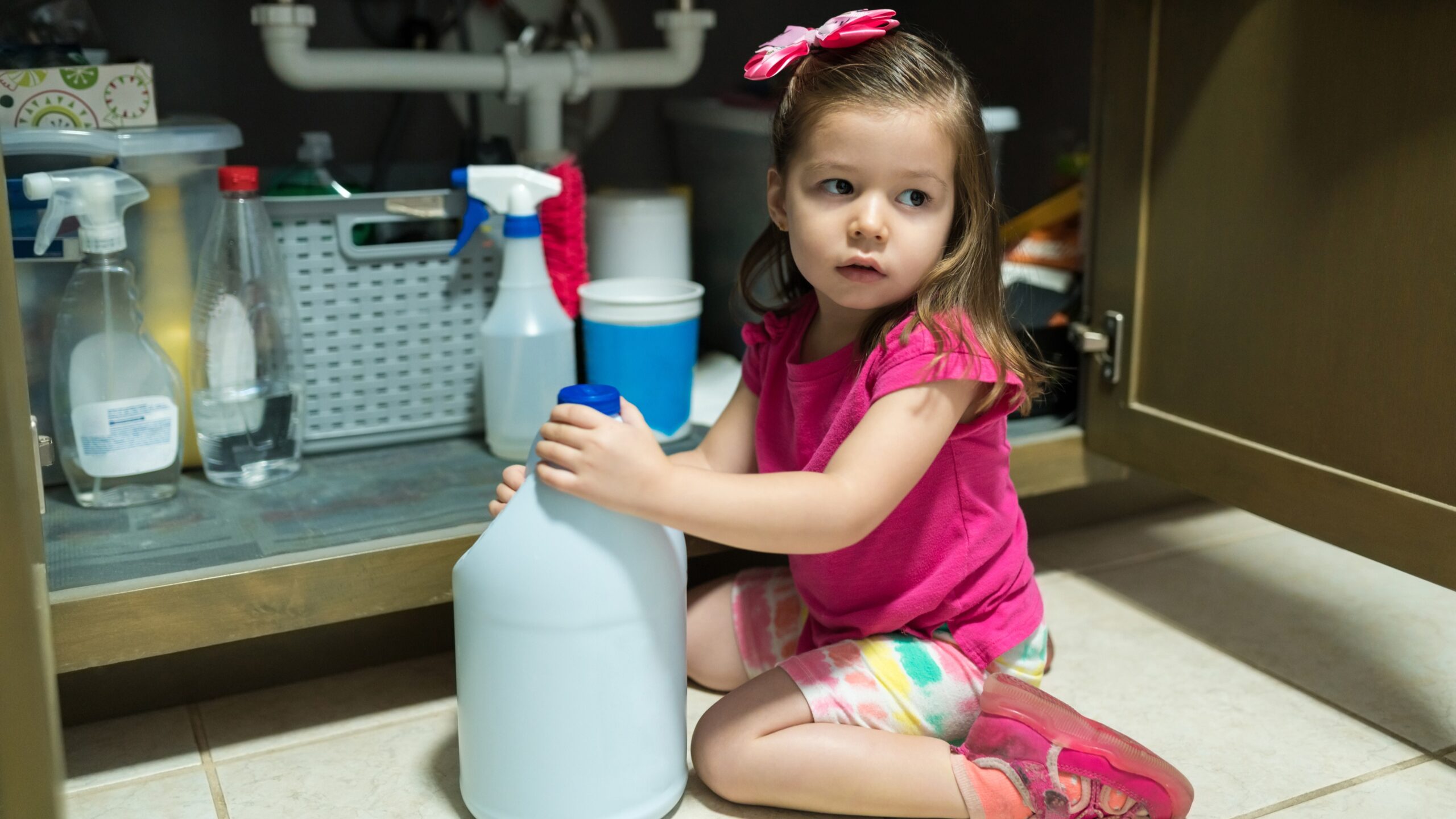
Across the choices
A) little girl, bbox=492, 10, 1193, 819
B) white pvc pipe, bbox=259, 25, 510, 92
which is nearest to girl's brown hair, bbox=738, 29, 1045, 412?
little girl, bbox=492, 10, 1193, 819

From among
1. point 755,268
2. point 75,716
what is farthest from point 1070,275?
point 75,716

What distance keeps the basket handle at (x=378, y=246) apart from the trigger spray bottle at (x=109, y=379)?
0.56 feet

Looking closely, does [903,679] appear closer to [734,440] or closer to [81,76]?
[734,440]

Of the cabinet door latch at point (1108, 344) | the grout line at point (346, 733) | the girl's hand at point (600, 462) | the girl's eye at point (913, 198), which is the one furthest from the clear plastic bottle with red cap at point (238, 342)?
the cabinet door latch at point (1108, 344)

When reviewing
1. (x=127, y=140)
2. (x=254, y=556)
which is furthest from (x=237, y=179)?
(x=254, y=556)

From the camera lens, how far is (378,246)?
1105mm

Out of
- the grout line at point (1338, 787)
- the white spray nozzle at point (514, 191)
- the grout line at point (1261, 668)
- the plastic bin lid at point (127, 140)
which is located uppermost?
the plastic bin lid at point (127, 140)

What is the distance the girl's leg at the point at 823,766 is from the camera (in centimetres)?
80

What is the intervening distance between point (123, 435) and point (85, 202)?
0.18m

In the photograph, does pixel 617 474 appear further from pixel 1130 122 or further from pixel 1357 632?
pixel 1357 632

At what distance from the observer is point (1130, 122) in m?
1.06

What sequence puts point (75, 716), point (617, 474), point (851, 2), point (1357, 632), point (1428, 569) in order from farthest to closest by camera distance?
point (851, 2)
point (1357, 632)
point (75, 716)
point (1428, 569)
point (617, 474)

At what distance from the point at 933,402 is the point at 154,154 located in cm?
66

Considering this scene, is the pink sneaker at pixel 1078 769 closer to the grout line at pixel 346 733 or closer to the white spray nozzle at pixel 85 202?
the grout line at pixel 346 733
